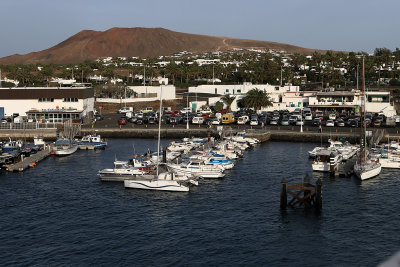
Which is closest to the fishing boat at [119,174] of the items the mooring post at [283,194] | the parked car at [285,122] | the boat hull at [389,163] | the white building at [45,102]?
the mooring post at [283,194]

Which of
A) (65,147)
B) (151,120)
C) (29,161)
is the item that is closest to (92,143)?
(65,147)

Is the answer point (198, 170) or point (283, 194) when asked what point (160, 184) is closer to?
point (198, 170)

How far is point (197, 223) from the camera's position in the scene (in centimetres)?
Answer: 4400

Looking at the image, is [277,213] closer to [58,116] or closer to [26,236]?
[26,236]

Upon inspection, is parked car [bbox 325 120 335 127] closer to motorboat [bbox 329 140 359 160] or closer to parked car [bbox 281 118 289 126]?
parked car [bbox 281 118 289 126]

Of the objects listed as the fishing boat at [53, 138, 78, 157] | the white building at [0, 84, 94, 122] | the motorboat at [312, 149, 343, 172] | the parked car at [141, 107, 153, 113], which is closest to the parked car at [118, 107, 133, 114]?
the parked car at [141, 107, 153, 113]

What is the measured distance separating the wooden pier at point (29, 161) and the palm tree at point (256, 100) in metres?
52.5

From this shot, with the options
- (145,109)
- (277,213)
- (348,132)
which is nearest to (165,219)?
(277,213)

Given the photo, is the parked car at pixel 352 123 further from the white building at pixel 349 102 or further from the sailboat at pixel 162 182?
the sailboat at pixel 162 182

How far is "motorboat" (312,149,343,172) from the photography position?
63094 millimetres

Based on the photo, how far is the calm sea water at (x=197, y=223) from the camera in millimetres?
36562

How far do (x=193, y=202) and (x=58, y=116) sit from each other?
6240cm

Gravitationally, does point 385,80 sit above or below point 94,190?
above

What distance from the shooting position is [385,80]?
15825 cm
